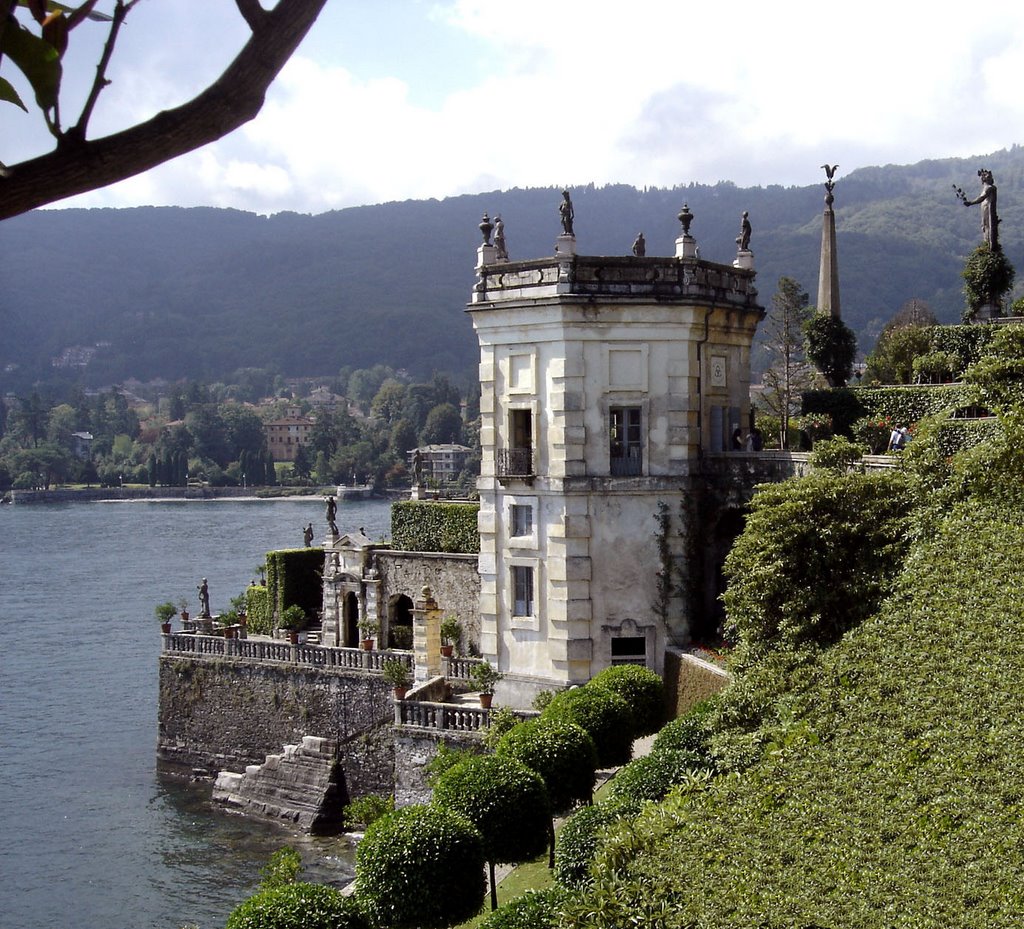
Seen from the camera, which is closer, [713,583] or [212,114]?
[212,114]

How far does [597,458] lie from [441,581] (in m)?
11.0

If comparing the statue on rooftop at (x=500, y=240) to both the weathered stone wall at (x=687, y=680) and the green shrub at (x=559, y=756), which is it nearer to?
the weathered stone wall at (x=687, y=680)

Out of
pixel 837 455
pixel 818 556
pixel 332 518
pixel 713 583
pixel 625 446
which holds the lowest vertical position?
pixel 713 583

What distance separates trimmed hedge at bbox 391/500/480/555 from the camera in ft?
126

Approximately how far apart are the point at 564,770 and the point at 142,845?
18.0m

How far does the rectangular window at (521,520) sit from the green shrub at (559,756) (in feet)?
25.2

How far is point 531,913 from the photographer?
15.8m

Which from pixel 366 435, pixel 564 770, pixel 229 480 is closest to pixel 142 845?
pixel 564 770

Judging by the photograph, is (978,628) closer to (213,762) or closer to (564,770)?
(564,770)

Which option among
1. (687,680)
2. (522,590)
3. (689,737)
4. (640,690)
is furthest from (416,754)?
(689,737)

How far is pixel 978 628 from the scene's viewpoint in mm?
16641

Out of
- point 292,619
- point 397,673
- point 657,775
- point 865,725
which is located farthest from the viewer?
point 292,619

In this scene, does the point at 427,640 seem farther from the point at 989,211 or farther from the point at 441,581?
the point at 989,211

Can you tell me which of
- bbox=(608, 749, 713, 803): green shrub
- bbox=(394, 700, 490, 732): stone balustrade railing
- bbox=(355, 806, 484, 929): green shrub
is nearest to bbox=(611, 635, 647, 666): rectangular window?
bbox=(394, 700, 490, 732): stone balustrade railing
